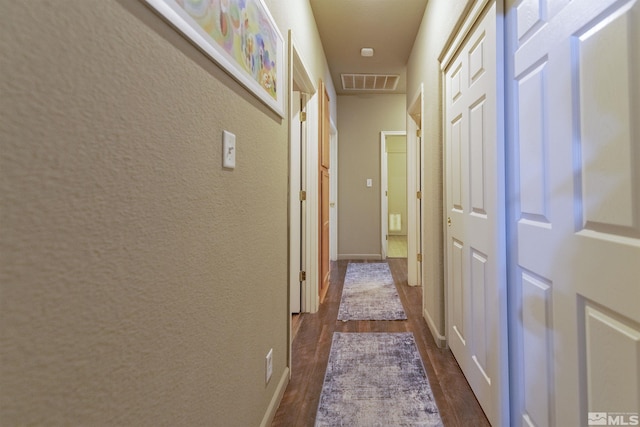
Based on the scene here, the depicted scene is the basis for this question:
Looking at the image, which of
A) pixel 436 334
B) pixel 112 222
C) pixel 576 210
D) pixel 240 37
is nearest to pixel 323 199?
pixel 436 334

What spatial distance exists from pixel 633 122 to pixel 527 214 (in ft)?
1.66

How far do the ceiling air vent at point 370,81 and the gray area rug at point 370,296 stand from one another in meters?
2.59

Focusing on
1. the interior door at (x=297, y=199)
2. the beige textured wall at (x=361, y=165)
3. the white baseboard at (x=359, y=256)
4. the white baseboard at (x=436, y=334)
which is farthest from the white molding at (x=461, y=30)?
the white baseboard at (x=359, y=256)

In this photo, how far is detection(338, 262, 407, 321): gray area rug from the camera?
2.78 metres

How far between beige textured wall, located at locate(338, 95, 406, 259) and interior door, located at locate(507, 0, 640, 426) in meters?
3.84

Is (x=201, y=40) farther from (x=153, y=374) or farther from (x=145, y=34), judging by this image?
(x=153, y=374)

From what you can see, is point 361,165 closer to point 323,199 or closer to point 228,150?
point 323,199

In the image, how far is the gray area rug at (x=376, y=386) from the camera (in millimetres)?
1476

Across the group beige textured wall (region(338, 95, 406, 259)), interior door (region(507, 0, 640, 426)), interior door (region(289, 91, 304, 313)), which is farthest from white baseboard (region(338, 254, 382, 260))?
interior door (region(507, 0, 640, 426))

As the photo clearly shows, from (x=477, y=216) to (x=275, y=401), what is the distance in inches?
51.5

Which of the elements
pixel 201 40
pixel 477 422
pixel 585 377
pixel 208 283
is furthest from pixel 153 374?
pixel 477 422

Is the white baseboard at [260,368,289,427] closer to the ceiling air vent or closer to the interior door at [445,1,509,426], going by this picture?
the interior door at [445,1,509,426]

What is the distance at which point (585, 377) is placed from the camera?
Answer: 86 centimetres

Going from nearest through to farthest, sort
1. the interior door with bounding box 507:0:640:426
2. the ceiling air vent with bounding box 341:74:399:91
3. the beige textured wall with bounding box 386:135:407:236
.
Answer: the interior door with bounding box 507:0:640:426
the ceiling air vent with bounding box 341:74:399:91
the beige textured wall with bounding box 386:135:407:236
